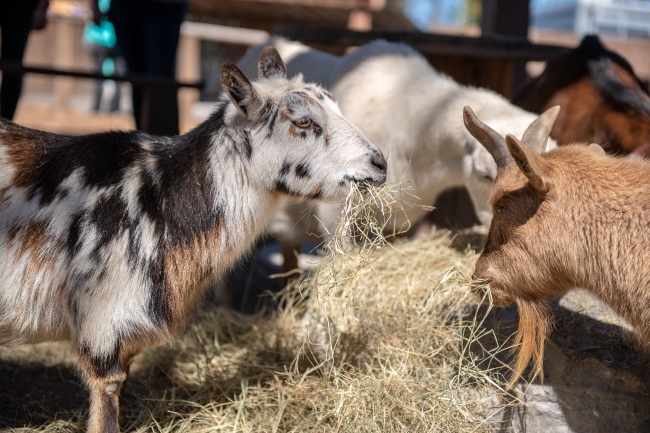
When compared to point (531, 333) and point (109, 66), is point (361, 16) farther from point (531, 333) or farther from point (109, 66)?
point (531, 333)

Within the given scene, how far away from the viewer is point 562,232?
2.71 meters

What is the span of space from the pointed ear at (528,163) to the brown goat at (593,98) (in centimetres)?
213

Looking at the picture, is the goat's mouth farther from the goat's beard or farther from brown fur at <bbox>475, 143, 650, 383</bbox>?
the goat's beard

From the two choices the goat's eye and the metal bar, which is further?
the metal bar

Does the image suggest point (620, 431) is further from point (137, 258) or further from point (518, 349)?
point (137, 258)

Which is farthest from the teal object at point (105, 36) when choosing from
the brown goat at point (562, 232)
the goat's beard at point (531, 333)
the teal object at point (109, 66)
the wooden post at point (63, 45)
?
the goat's beard at point (531, 333)

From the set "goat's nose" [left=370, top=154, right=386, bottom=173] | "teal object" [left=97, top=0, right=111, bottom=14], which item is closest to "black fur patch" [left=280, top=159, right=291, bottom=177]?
"goat's nose" [left=370, top=154, right=386, bottom=173]

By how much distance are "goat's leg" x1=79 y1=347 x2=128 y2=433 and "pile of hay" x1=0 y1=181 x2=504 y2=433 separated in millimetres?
422

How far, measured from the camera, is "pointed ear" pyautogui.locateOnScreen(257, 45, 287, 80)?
3.25 m

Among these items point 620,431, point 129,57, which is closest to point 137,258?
point 620,431

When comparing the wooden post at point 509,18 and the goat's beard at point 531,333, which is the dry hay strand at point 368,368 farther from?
the wooden post at point 509,18

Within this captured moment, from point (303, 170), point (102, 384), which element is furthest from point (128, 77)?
point (102, 384)

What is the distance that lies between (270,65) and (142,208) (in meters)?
0.99

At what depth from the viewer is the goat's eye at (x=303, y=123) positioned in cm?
288
